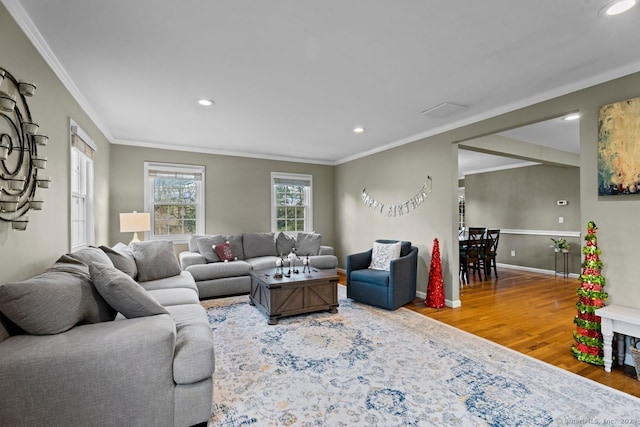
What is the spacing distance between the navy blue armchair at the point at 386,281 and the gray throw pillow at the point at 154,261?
2391mm

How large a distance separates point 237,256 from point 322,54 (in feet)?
12.9

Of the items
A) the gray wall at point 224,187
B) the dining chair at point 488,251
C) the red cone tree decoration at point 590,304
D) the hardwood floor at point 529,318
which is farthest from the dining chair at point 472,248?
the red cone tree decoration at point 590,304

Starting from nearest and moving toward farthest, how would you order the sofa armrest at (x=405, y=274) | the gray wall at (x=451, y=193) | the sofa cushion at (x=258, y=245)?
the gray wall at (x=451, y=193) < the sofa armrest at (x=405, y=274) < the sofa cushion at (x=258, y=245)

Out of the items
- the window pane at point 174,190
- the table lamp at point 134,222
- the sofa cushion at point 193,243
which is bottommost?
the sofa cushion at point 193,243

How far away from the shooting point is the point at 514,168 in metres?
7.46

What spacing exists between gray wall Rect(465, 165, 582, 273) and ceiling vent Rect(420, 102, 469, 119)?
4611 mm

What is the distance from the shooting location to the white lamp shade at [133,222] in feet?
15.2

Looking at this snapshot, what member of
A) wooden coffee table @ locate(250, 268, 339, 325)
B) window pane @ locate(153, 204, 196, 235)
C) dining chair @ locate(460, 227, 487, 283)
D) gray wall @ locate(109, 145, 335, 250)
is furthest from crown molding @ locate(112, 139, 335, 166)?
dining chair @ locate(460, 227, 487, 283)

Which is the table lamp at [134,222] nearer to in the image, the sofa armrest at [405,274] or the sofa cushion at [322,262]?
the sofa cushion at [322,262]

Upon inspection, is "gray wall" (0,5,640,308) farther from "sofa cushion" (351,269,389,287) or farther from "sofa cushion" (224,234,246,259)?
"sofa cushion" (351,269,389,287)

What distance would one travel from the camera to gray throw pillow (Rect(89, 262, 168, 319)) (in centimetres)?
193

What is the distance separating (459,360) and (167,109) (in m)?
4.05

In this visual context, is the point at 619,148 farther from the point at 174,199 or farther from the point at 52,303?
the point at 174,199

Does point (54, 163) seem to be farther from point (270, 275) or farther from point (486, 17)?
point (486, 17)
